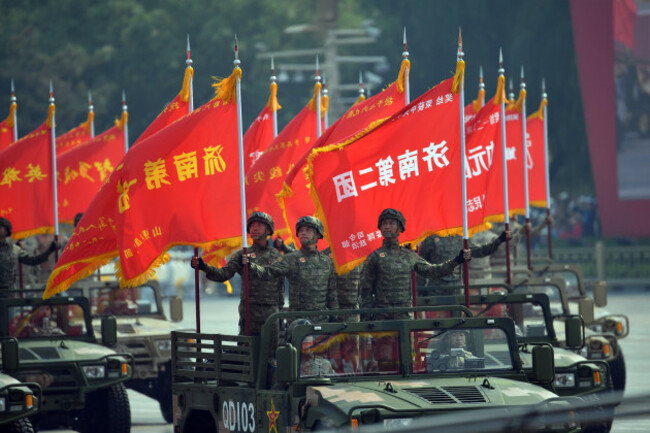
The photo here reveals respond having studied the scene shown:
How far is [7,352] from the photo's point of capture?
44.0ft

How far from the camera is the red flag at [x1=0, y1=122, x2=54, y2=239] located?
1920 centimetres

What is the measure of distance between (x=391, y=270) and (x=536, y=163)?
10.4m

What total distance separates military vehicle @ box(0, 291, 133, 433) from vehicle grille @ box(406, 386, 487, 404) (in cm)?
542

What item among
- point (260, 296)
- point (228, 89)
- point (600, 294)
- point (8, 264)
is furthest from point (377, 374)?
point (600, 294)

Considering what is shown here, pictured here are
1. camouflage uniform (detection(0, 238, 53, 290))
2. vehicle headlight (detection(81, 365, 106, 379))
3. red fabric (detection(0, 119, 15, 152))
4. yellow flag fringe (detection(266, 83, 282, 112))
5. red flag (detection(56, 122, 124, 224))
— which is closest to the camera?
vehicle headlight (detection(81, 365, 106, 379))

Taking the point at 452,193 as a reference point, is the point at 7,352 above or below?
below

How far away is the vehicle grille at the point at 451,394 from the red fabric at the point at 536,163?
11.6 metres

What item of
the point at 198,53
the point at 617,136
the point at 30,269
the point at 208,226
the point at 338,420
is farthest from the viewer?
the point at 198,53

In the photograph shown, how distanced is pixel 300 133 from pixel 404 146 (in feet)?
16.5

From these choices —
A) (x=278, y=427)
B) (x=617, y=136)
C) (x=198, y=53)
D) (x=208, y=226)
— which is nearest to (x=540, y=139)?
(x=208, y=226)

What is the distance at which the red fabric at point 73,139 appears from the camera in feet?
78.1

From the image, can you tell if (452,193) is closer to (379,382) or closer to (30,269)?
(379,382)

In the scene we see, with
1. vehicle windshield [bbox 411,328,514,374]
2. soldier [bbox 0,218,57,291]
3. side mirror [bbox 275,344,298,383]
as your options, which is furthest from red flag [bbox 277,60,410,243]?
side mirror [bbox 275,344,298,383]

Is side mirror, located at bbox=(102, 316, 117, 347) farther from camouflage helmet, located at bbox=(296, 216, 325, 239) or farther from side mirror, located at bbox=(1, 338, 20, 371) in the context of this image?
camouflage helmet, located at bbox=(296, 216, 325, 239)
